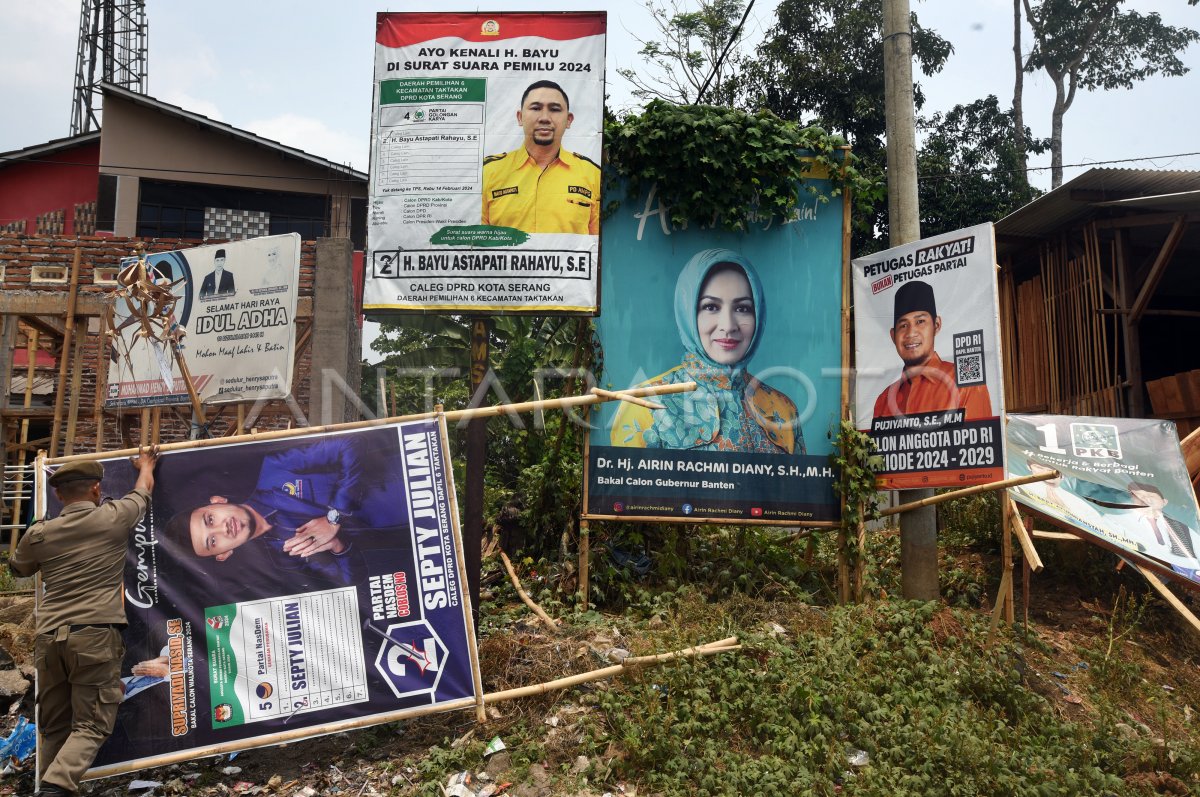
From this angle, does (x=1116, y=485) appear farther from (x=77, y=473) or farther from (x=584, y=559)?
(x=77, y=473)

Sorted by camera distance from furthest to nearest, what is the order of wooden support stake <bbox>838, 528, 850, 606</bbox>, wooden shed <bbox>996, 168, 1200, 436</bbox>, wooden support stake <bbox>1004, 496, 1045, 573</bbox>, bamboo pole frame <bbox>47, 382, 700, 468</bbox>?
1. wooden shed <bbox>996, 168, 1200, 436</bbox>
2. wooden support stake <bbox>838, 528, 850, 606</bbox>
3. wooden support stake <bbox>1004, 496, 1045, 573</bbox>
4. bamboo pole frame <bbox>47, 382, 700, 468</bbox>

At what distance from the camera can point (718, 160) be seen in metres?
7.19

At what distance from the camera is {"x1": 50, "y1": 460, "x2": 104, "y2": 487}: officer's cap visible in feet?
16.3

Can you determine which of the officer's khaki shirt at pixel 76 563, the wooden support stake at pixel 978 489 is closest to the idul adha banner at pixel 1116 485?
the wooden support stake at pixel 978 489

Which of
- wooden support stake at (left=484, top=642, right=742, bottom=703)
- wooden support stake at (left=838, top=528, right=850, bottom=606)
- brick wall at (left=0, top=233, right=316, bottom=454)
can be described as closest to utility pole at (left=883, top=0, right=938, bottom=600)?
wooden support stake at (left=838, top=528, right=850, bottom=606)

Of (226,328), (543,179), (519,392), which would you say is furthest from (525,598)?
(519,392)

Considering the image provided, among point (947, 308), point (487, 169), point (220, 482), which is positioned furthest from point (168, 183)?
point (947, 308)

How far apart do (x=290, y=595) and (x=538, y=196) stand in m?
3.48

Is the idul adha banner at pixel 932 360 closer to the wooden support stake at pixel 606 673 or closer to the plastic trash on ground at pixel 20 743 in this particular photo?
the wooden support stake at pixel 606 673

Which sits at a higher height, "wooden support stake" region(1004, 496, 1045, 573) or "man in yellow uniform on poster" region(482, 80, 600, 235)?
"man in yellow uniform on poster" region(482, 80, 600, 235)

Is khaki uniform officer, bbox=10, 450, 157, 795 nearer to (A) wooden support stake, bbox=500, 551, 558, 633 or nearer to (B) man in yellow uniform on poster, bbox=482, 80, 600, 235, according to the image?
(A) wooden support stake, bbox=500, 551, 558, 633

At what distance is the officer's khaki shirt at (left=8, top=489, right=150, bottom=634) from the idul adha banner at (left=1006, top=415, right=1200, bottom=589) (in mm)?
6023

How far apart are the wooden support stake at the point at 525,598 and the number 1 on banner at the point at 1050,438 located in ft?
14.2

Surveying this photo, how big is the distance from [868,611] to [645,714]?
2.27 meters
